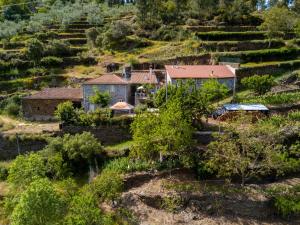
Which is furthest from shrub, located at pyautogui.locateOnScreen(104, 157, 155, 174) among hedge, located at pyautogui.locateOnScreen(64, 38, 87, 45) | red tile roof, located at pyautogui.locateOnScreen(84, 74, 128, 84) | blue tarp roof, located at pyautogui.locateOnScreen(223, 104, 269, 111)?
hedge, located at pyautogui.locateOnScreen(64, 38, 87, 45)

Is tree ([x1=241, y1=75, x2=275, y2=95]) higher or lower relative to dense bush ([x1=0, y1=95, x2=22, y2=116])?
higher


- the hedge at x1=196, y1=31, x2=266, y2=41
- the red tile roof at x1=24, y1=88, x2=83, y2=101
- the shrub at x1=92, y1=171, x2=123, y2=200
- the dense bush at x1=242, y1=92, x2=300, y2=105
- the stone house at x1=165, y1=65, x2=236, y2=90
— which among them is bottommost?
the shrub at x1=92, y1=171, x2=123, y2=200

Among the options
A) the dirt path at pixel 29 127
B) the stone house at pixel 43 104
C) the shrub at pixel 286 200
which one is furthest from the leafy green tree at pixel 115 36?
the shrub at pixel 286 200

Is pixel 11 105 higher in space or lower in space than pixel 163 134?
lower

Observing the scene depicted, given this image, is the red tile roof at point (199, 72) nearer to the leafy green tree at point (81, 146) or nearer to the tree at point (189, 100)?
the tree at point (189, 100)

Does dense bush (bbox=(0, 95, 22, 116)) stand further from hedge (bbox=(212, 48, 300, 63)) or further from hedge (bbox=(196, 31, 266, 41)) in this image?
hedge (bbox=(196, 31, 266, 41))

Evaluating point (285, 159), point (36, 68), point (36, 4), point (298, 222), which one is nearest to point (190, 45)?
point (36, 68)

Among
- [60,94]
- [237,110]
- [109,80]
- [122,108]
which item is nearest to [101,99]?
[122,108]

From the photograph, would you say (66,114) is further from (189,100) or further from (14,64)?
(14,64)
